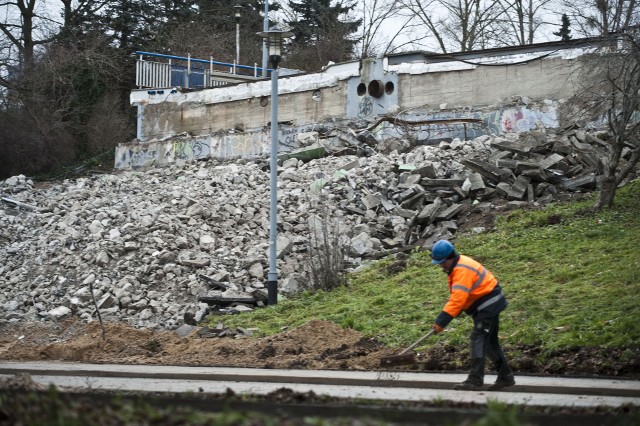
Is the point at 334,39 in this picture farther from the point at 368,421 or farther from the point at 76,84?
the point at 368,421

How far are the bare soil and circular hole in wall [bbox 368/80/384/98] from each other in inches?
574

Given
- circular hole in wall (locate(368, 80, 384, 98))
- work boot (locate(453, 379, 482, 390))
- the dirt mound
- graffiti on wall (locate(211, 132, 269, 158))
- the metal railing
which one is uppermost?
the metal railing

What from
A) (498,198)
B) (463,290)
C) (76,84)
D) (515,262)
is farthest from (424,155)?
(76,84)

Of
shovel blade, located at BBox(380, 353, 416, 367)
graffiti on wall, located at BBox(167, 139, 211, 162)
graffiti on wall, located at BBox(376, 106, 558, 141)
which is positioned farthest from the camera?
graffiti on wall, located at BBox(167, 139, 211, 162)

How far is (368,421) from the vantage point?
593cm

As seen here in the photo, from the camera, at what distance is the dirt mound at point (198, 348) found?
14.0m

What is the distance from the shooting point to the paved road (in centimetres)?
967

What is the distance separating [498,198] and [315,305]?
6.98 metres


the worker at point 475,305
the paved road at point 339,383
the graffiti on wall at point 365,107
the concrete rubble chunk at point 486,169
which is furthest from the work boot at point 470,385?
the graffiti on wall at point 365,107

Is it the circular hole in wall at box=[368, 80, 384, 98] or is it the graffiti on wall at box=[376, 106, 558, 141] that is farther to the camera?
the circular hole in wall at box=[368, 80, 384, 98]

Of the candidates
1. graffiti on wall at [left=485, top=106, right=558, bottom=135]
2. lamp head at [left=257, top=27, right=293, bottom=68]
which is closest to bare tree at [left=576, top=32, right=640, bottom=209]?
graffiti on wall at [left=485, top=106, right=558, bottom=135]

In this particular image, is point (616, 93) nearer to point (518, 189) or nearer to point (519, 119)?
point (518, 189)

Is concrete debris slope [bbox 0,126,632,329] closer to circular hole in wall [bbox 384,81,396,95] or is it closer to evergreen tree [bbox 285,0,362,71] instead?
circular hole in wall [bbox 384,81,396,95]

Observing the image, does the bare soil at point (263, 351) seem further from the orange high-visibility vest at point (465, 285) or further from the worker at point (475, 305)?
the orange high-visibility vest at point (465, 285)
